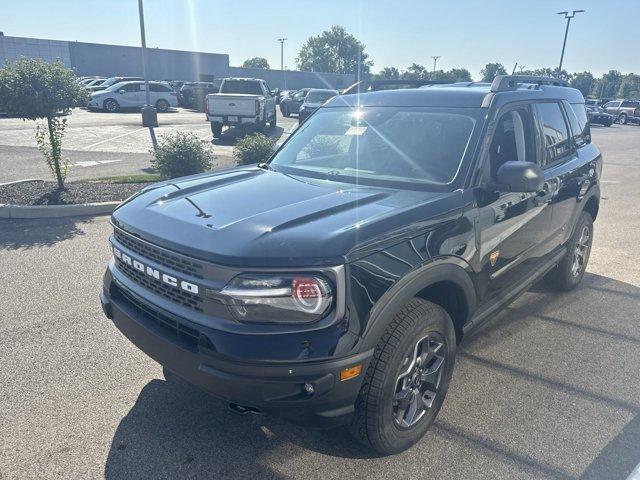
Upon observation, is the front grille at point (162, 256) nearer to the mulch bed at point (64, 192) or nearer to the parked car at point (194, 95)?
the mulch bed at point (64, 192)

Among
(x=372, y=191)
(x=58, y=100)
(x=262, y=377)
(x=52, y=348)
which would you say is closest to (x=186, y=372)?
(x=262, y=377)

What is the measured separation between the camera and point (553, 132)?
4184 mm

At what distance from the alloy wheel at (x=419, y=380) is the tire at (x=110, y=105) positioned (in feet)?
97.4

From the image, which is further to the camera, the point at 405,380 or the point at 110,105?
the point at 110,105

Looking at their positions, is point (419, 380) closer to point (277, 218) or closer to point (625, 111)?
point (277, 218)

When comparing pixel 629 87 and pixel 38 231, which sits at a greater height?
pixel 629 87

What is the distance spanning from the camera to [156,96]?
29.8 meters

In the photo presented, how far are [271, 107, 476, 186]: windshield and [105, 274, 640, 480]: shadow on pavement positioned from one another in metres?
1.50

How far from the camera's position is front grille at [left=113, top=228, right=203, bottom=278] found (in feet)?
7.69

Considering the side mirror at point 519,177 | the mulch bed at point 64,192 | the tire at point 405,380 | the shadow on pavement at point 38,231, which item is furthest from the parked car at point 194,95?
the tire at point 405,380

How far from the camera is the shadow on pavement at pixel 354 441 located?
2625 mm

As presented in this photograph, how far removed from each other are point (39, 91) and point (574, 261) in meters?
7.83

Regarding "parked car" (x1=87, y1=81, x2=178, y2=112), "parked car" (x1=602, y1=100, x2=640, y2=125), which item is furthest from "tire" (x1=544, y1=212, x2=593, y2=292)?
"parked car" (x1=602, y1=100, x2=640, y2=125)

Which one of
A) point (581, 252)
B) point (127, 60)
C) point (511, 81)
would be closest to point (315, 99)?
point (581, 252)
